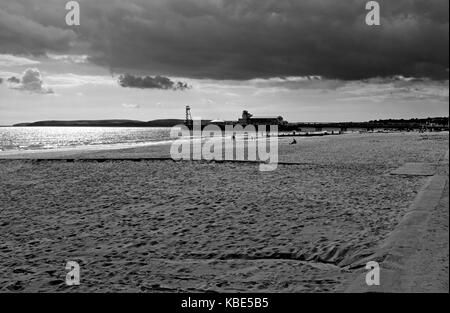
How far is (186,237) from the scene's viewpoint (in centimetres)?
798

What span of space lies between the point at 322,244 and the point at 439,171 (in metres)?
11.8

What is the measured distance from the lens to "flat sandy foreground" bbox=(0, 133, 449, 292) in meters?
5.82

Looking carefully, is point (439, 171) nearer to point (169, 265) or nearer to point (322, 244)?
point (322, 244)

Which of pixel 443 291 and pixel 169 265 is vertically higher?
pixel 443 291

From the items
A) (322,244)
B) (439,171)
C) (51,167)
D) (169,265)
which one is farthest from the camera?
(51,167)

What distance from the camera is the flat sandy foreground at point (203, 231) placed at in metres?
5.82

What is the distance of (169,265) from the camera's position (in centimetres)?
643

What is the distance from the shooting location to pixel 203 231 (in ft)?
27.4
